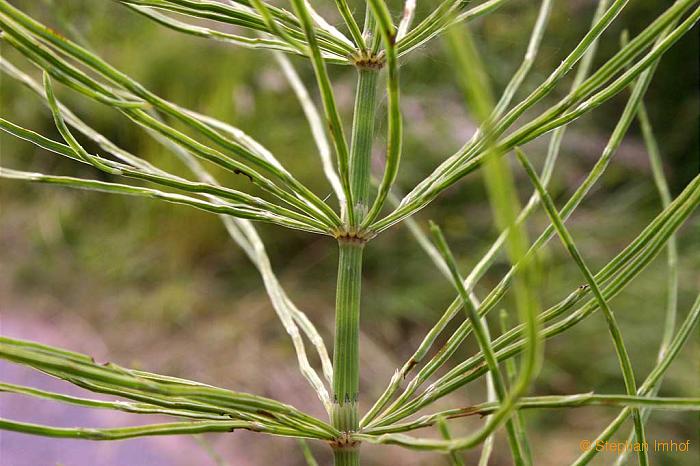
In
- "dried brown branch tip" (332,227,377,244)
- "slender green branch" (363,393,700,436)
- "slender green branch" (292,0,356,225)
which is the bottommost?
"slender green branch" (363,393,700,436)

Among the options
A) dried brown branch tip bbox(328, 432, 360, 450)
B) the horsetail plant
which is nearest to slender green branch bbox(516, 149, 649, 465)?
the horsetail plant

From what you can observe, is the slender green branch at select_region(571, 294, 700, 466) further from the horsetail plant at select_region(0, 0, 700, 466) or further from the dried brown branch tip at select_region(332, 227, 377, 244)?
the dried brown branch tip at select_region(332, 227, 377, 244)

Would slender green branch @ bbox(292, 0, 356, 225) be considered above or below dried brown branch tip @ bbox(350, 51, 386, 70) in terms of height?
below

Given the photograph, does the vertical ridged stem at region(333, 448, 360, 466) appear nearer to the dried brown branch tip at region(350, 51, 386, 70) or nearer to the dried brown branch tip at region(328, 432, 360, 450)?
the dried brown branch tip at region(328, 432, 360, 450)

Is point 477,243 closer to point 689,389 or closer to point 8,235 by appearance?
point 689,389

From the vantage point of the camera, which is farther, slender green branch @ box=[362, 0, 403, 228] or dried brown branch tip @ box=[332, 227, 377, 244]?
dried brown branch tip @ box=[332, 227, 377, 244]

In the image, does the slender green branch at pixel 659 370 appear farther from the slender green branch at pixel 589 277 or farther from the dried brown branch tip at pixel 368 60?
the dried brown branch tip at pixel 368 60

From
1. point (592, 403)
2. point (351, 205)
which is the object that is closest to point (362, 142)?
point (351, 205)

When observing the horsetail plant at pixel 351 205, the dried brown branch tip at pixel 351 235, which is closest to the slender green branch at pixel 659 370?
the horsetail plant at pixel 351 205

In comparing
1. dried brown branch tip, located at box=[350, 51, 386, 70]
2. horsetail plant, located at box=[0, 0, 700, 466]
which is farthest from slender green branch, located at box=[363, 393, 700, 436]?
dried brown branch tip, located at box=[350, 51, 386, 70]
